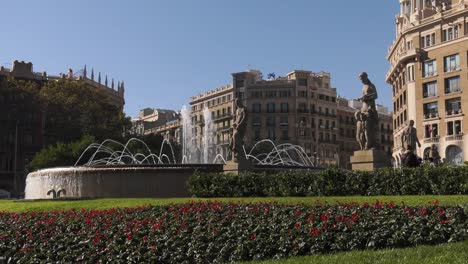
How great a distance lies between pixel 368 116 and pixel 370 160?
1.73 metres

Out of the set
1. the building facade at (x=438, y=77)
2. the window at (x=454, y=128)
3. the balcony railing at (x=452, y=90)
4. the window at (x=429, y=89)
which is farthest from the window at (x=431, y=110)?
the window at (x=454, y=128)

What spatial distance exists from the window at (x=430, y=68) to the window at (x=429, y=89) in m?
1.28

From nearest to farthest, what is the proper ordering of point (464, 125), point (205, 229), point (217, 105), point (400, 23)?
point (205, 229) < point (464, 125) < point (400, 23) < point (217, 105)

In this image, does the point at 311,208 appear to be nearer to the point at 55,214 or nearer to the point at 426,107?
the point at 55,214

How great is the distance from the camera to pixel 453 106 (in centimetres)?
7238

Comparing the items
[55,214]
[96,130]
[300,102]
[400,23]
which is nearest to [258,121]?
[300,102]

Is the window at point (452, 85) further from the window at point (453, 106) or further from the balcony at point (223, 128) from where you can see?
the balcony at point (223, 128)

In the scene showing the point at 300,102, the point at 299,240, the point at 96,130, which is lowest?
the point at 299,240

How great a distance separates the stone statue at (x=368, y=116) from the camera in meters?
22.7

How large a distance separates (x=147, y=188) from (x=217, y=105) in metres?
99.9

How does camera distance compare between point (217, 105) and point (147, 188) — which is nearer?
point (147, 188)

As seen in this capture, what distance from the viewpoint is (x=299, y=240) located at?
36.9ft

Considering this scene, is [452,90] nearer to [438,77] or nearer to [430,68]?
[438,77]

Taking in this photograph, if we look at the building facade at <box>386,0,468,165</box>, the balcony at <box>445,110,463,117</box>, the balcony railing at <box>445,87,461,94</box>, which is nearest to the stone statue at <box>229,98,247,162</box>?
the building facade at <box>386,0,468,165</box>
